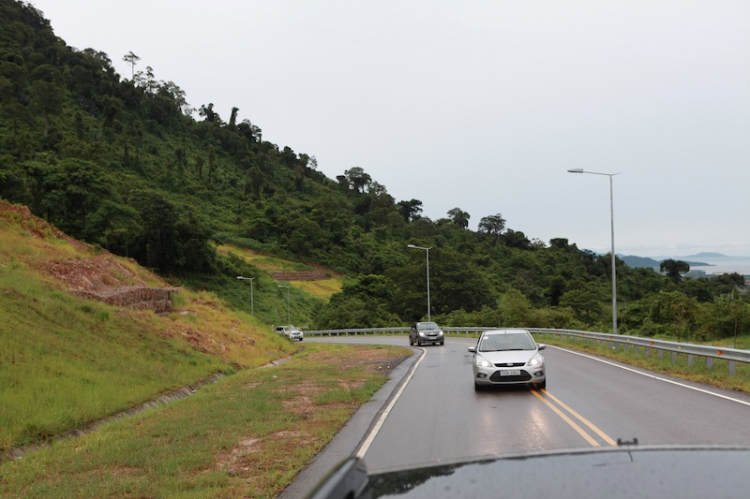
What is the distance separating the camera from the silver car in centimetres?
1444

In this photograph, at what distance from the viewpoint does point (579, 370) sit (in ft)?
64.7

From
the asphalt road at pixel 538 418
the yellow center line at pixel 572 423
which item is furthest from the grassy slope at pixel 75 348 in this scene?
the yellow center line at pixel 572 423

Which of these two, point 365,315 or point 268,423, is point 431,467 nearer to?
point 268,423

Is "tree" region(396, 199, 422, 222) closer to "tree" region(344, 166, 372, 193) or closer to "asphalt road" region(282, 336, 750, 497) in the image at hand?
"tree" region(344, 166, 372, 193)

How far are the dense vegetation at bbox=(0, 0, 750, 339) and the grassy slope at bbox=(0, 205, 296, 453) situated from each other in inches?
1085

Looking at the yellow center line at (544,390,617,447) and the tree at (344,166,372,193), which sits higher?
→ the tree at (344,166,372,193)

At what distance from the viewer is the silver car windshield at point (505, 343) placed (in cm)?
1556

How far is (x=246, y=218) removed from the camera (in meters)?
118

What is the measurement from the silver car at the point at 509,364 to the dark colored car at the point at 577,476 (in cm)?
1164

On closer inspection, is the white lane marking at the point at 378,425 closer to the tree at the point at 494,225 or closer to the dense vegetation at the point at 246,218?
the dense vegetation at the point at 246,218

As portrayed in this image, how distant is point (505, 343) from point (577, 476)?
13.3 m

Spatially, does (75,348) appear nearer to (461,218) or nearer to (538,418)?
(538,418)

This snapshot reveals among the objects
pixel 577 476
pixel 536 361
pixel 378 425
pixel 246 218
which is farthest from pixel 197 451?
pixel 246 218

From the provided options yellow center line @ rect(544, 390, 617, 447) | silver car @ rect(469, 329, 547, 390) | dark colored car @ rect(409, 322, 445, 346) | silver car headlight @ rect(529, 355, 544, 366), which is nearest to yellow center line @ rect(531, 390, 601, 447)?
yellow center line @ rect(544, 390, 617, 447)
